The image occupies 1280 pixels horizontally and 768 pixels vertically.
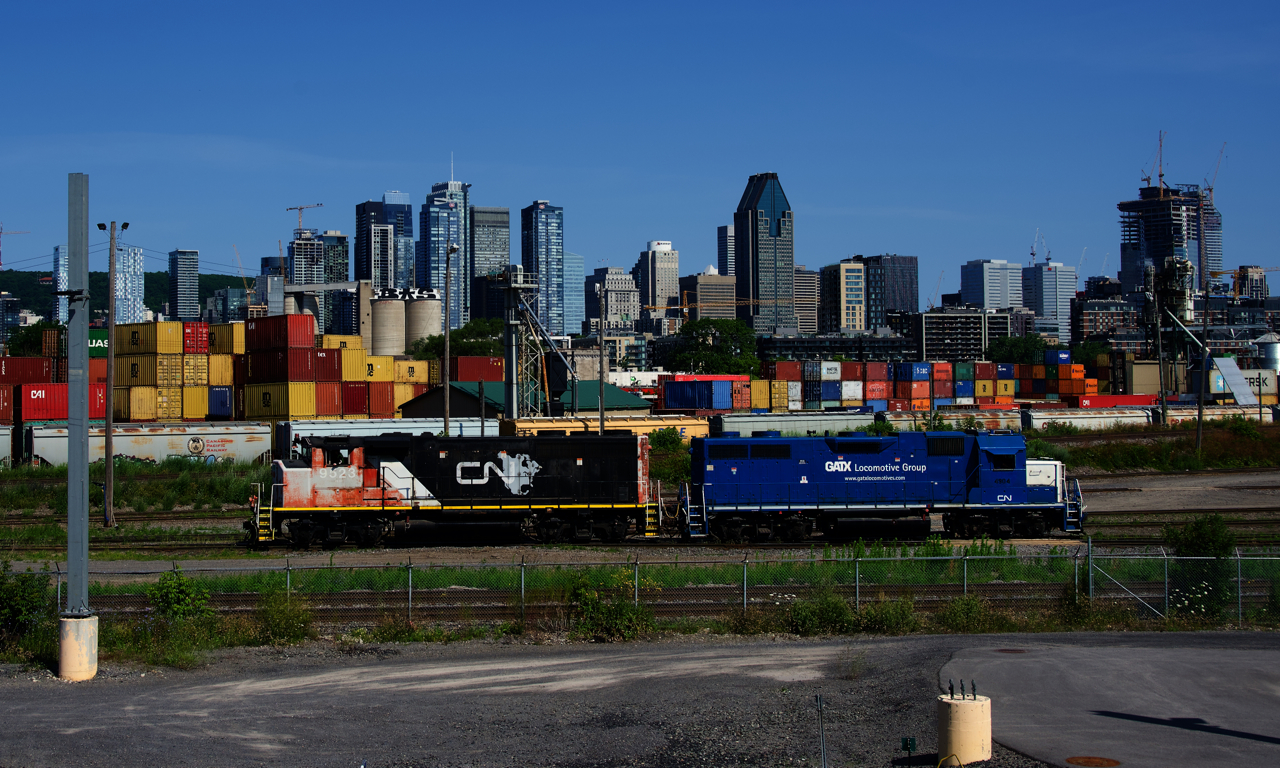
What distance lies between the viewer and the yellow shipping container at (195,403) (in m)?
62.2

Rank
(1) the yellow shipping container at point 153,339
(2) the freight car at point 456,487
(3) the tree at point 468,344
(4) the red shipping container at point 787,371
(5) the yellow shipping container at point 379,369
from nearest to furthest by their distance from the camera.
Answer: (2) the freight car at point 456,487 < (1) the yellow shipping container at point 153,339 < (5) the yellow shipping container at point 379,369 < (4) the red shipping container at point 787,371 < (3) the tree at point 468,344

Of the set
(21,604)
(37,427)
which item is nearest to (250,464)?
(37,427)

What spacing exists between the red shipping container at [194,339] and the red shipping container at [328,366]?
8344 millimetres

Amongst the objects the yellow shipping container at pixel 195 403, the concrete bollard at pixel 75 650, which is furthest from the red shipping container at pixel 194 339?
the concrete bollard at pixel 75 650

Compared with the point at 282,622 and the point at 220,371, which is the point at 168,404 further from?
the point at 282,622

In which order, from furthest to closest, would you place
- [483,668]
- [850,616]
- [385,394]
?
1. [385,394]
2. [850,616]
3. [483,668]

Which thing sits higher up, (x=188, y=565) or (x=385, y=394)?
(x=385, y=394)

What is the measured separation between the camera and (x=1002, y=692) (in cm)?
1410

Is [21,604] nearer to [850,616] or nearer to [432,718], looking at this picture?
[432,718]

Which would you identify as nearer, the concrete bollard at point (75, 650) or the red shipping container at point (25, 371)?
the concrete bollard at point (75, 650)

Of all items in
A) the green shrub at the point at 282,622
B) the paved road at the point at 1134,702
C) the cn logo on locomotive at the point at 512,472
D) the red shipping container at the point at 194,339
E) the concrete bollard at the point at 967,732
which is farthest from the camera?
the red shipping container at the point at 194,339

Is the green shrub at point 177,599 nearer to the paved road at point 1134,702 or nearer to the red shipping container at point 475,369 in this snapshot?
the paved road at point 1134,702

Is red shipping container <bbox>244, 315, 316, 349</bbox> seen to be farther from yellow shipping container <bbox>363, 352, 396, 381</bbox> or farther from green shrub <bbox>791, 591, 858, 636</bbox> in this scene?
green shrub <bbox>791, 591, 858, 636</bbox>

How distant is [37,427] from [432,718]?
46.7m
